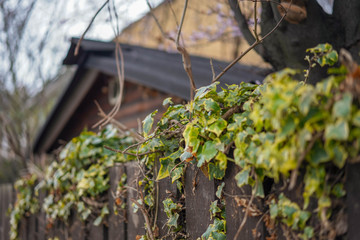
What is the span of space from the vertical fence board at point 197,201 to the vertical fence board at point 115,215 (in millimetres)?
711

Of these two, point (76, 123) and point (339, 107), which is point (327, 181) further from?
point (76, 123)

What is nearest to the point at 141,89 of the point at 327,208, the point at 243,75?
the point at 243,75

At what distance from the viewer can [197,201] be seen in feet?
5.59

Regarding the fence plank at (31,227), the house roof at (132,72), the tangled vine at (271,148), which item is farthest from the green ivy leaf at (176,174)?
the fence plank at (31,227)

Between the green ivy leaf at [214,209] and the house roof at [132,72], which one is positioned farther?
the house roof at [132,72]

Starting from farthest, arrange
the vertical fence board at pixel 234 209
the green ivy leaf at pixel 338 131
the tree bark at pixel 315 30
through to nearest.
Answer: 1. the tree bark at pixel 315 30
2. the vertical fence board at pixel 234 209
3. the green ivy leaf at pixel 338 131

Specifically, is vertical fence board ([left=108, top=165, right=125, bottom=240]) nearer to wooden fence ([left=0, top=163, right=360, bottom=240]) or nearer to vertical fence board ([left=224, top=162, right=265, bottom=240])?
wooden fence ([left=0, top=163, right=360, bottom=240])

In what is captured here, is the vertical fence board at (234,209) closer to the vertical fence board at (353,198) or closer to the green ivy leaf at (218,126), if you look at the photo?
the green ivy leaf at (218,126)

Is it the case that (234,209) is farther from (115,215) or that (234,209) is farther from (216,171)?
(115,215)

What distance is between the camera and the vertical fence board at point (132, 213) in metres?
2.14

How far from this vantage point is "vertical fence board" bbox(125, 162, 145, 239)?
7.03 ft

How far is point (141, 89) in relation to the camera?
6242 mm

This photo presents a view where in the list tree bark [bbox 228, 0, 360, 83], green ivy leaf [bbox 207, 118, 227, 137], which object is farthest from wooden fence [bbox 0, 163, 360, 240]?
tree bark [bbox 228, 0, 360, 83]

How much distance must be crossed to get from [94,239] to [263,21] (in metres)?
1.92
